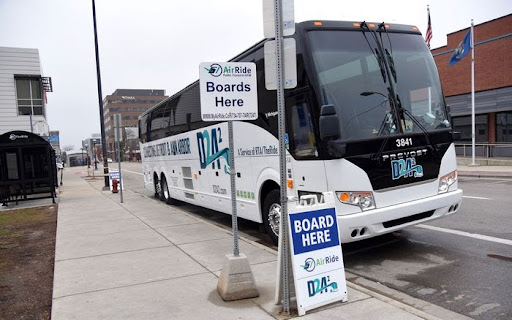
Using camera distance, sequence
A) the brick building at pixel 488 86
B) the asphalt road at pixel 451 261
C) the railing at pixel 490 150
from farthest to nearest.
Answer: the brick building at pixel 488 86 < the railing at pixel 490 150 < the asphalt road at pixel 451 261

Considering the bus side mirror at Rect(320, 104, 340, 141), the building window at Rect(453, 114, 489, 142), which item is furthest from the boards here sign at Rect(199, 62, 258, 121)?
the building window at Rect(453, 114, 489, 142)

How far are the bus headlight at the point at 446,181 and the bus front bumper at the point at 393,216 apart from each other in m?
0.08

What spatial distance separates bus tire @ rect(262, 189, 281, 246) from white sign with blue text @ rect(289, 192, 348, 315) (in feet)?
7.88

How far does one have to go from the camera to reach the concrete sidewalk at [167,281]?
423 cm

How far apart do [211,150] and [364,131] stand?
4405 mm

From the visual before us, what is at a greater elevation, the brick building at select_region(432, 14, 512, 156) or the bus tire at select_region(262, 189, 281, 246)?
the brick building at select_region(432, 14, 512, 156)

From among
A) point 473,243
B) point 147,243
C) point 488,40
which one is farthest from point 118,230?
point 488,40

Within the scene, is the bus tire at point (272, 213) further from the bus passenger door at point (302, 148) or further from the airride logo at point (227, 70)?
the airride logo at point (227, 70)

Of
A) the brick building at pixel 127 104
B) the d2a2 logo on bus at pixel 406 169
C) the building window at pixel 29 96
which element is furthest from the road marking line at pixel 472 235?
the brick building at pixel 127 104

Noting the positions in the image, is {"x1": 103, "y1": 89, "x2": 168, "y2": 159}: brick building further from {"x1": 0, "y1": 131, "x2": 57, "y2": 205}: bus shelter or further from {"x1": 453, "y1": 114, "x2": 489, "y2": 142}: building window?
{"x1": 0, "y1": 131, "x2": 57, "y2": 205}: bus shelter

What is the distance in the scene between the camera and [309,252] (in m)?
4.13

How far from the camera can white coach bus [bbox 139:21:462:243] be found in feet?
18.0

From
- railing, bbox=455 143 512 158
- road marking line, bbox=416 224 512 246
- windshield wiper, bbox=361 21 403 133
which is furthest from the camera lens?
railing, bbox=455 143 512 158

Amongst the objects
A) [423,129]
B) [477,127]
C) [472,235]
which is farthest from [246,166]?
[477,127]
